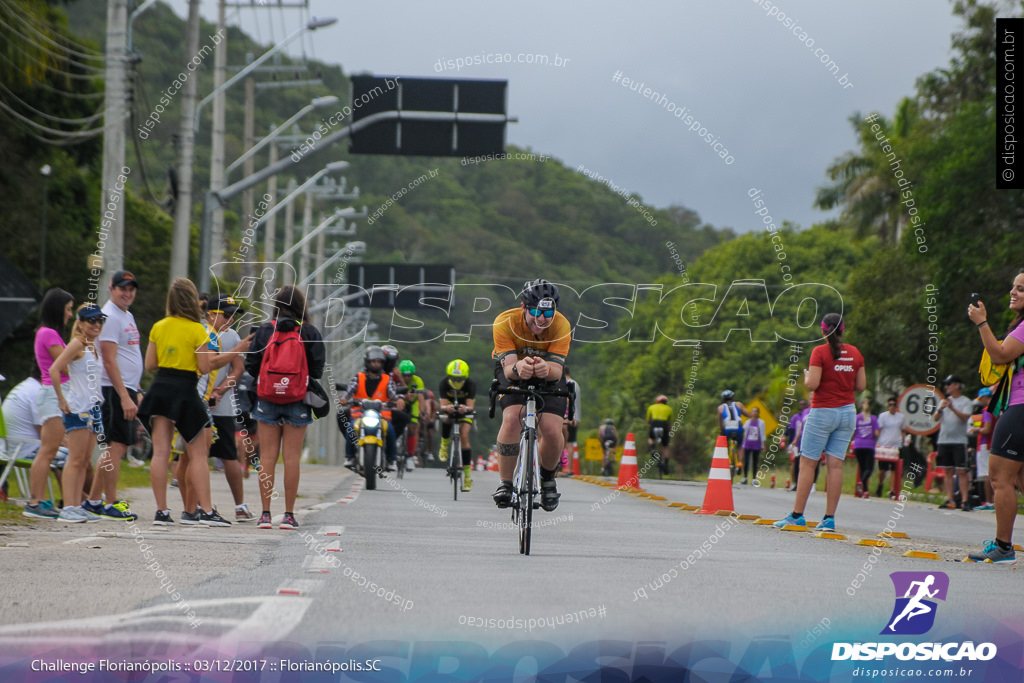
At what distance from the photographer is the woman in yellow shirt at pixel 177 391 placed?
1080 cm

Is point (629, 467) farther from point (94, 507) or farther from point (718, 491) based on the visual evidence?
point (94, 507)

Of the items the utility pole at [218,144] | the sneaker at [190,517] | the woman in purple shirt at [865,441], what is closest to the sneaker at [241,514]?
the sneaker at [190,517]

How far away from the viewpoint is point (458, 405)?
704 inches

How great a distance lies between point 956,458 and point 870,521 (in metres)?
4.89

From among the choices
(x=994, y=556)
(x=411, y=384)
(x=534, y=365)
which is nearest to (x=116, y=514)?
(x=534, y=365)

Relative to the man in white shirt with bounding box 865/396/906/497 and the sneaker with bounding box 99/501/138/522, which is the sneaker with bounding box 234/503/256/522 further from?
the man in white shirt with bounding box 865/396/906/497

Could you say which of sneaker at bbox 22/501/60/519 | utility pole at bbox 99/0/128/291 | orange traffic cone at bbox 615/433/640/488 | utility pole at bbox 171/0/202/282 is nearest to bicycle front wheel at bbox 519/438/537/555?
sneaker at bbox 22/501/60/519

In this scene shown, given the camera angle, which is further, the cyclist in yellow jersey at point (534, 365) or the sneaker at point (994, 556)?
the sneaker at point (994, 556)

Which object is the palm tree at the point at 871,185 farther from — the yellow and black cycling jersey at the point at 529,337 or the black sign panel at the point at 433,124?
the yellow and black cycling jersey at the point at 529,337

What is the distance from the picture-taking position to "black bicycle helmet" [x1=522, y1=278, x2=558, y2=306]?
8922 millimetres

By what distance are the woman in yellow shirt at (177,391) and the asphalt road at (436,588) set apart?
1.85 ft

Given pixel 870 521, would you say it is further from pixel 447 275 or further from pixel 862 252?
pixel 862 252

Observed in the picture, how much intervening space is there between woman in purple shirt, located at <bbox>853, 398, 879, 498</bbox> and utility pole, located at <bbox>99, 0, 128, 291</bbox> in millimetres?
11388


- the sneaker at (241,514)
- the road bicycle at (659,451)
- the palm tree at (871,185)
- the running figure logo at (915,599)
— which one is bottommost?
the road bicycle at (659,451)
